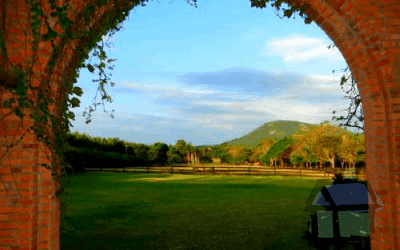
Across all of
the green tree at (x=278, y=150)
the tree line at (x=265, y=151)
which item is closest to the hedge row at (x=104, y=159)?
the tree line at (x=265, y=151)

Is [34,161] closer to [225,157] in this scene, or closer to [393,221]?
[393,221]

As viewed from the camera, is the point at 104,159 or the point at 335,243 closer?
the point at 335,243

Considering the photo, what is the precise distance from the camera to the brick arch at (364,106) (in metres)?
3.62

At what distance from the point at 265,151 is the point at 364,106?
48.4 metres

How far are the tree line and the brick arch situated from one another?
25.0 m

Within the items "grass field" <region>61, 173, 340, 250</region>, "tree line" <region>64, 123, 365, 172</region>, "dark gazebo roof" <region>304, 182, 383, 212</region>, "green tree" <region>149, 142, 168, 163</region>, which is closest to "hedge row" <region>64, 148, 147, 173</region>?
"tree line" <region>64, 123, 365, 172</region>

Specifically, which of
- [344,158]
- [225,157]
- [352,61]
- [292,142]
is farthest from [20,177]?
[225,157]

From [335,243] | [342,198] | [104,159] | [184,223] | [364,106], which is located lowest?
[184,223]

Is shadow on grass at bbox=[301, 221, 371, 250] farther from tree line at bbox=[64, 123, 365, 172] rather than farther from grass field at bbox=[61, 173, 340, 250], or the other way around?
tree line at bbox=[64, 123, 365, 172]

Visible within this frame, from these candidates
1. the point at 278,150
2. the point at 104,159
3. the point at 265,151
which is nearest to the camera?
the point at 104,159

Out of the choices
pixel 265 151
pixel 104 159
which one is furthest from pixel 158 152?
pixel 265 151

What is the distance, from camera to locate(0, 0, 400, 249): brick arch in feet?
11.9

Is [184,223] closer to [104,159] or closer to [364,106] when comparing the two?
[364,106]

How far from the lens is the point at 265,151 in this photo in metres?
51.9
